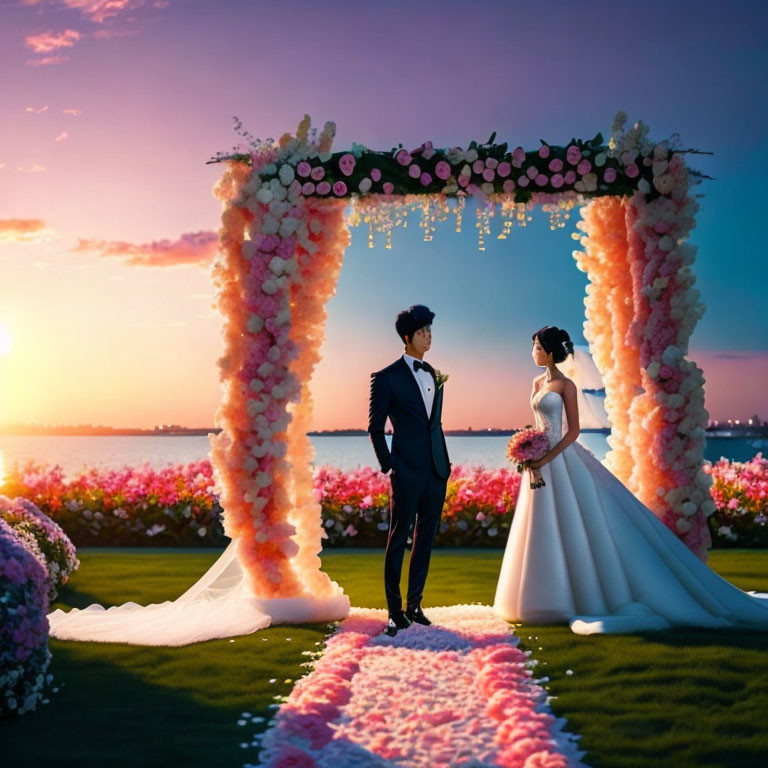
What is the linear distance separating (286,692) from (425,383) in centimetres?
249

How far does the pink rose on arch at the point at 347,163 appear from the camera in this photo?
7.86 metres

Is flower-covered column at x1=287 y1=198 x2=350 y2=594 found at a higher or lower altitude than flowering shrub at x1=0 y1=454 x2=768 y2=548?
higher

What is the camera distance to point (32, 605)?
538cm

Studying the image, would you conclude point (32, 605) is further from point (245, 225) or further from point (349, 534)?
point (349, 534)

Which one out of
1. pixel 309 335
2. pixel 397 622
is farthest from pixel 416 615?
pixel 309 335

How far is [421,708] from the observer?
17.5 ft

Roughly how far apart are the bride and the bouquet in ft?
0.20

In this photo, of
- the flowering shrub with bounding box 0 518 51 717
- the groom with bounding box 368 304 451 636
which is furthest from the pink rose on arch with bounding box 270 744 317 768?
the groom with bounding box 368 304 451 636

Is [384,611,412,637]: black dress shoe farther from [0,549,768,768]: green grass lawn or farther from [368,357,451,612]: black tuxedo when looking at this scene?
[0,549,768,768]: green grass lawn

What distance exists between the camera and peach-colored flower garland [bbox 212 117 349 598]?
780cm

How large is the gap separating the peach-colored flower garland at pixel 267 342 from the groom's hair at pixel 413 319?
4.20 feet

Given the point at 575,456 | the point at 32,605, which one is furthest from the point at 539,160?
the point at 32,605

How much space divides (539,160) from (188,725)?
546cm

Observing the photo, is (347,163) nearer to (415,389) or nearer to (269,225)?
(269,225)
